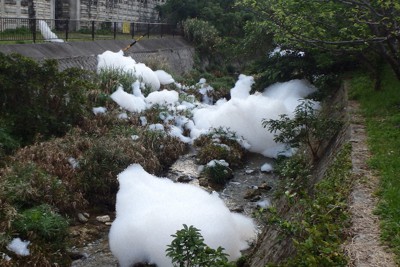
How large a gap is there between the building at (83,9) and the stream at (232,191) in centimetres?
1142

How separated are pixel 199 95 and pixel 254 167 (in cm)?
669

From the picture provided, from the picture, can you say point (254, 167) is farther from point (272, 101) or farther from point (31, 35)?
point (31, 35)

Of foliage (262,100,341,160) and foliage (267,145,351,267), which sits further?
foliage (262,100,341,160)

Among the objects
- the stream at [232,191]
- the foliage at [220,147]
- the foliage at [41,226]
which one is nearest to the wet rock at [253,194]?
the stream at [232,191]

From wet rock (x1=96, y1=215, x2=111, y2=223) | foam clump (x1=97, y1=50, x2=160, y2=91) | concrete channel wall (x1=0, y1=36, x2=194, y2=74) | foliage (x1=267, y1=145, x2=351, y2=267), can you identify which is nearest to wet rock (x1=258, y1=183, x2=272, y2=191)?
wet rock (x1=96, y1=215, x2=111, y2=223)

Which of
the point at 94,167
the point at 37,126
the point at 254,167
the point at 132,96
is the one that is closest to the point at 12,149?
the point at 37,126

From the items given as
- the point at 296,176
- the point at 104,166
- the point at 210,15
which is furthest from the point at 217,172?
the point at 210,15

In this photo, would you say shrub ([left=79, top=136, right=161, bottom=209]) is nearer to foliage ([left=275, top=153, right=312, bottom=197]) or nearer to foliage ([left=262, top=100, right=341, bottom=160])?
foliage ([left=262, top=100, right=341, bottom=160])

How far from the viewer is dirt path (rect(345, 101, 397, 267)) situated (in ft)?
11.9

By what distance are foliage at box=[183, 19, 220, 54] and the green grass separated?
12.9 meters

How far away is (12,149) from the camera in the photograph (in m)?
9.20

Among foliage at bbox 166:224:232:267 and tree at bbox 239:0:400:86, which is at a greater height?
tree at bbox 239:0:400:86

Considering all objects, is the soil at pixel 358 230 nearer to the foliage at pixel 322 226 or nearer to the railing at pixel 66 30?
the foliage at pixel 322 226

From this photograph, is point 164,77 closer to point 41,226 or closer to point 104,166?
point 104,166
